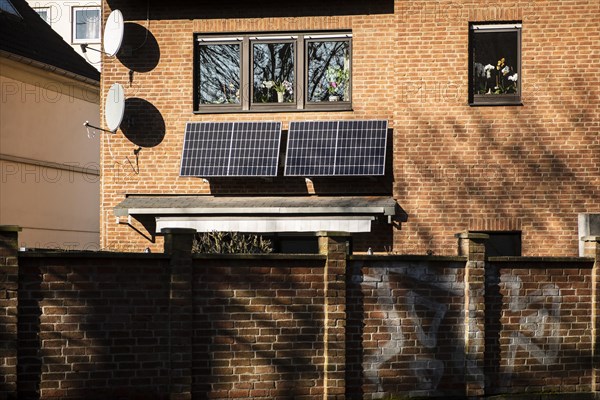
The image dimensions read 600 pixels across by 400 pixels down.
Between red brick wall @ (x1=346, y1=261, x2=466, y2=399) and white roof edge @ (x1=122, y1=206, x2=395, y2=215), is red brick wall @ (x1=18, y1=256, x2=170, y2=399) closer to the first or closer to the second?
red brick wall @ (x1=346, y1=261, x2=466, y2=399)

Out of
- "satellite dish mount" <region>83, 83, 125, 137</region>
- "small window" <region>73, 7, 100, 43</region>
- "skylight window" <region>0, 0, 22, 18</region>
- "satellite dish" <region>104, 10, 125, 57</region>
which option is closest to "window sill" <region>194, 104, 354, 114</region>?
"satellite dish mount" <region>83, 83, 125, 137</region>

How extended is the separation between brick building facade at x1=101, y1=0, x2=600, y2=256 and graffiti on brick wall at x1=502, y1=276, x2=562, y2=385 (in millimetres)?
3516

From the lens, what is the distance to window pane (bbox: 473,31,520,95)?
60.8ft

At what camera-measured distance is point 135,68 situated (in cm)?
1912

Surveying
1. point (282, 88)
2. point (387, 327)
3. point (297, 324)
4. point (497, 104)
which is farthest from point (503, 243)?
point (297, 324)

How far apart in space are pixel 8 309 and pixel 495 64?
9510 millimetres

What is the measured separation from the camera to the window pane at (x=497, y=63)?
730 inches

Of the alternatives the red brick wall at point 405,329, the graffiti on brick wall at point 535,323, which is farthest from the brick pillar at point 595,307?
the red brick wall at point 405,329

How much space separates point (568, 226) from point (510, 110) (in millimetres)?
2040

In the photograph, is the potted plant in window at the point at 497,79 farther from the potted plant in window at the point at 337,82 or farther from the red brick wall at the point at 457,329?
the red brick wall at the point at 457,329

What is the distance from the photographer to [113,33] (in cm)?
1847

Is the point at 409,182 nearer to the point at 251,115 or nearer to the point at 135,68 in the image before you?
the point at 251,115

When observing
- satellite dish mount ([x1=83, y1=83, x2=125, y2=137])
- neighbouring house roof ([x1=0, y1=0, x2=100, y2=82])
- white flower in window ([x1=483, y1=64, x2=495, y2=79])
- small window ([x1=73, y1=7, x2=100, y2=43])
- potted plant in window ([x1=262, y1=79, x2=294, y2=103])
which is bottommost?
satellite dish mount ([x1=83, y1=83, x2=125, y2=137])

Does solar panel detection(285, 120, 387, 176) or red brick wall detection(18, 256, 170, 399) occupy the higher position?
solar panel detection(285, 120, 387, 176)
